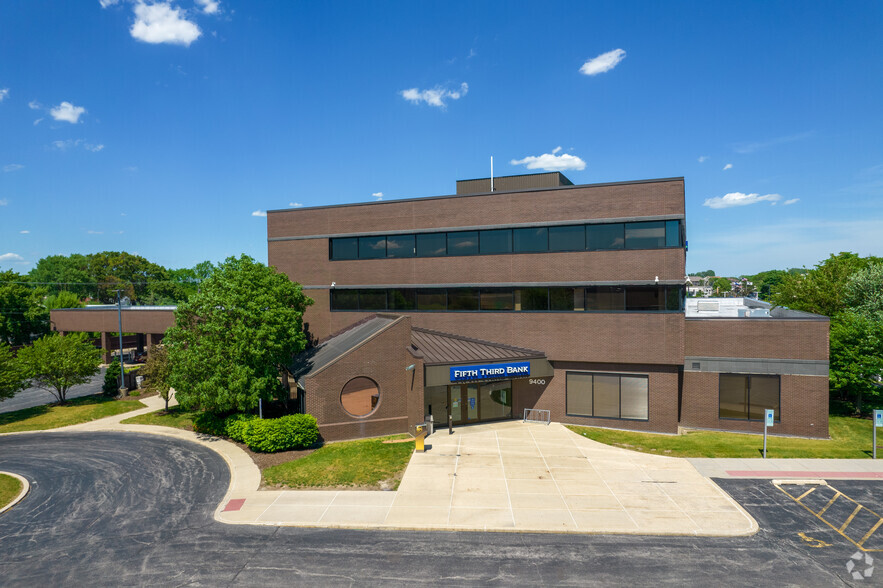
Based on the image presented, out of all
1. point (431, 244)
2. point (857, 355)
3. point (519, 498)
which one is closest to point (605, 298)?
point (431, 244)

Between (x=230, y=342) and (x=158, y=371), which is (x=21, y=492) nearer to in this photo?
(x=230, y=342)

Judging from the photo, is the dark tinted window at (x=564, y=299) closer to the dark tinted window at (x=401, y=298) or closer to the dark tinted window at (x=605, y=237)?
the dark tinted window at (x=605, y=237)

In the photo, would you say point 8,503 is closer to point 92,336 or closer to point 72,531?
point 72,531

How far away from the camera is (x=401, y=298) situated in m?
32.5

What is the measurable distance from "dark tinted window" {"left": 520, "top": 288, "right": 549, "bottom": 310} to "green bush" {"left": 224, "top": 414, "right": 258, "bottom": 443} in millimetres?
17188

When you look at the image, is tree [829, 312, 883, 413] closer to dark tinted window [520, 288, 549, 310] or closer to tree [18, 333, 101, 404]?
dark tinted window [520, 288, 549, 310]

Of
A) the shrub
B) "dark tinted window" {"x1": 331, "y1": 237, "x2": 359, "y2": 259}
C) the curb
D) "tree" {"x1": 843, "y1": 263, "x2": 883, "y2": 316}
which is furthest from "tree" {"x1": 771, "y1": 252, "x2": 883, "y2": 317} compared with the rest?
the curb

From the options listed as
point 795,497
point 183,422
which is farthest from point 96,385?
point 795,497

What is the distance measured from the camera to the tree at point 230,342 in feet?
80.5

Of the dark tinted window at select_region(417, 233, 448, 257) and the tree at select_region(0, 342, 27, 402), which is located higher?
the dark tinted window at select_region(417, 233, 448, 257)

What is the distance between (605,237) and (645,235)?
218cm

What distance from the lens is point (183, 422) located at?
30250 millimetres

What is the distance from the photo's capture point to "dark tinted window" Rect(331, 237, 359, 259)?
3366cm

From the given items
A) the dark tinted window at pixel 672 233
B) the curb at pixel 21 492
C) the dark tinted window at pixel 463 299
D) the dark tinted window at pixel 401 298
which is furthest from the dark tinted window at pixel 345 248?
the curb at pixel 21 492
